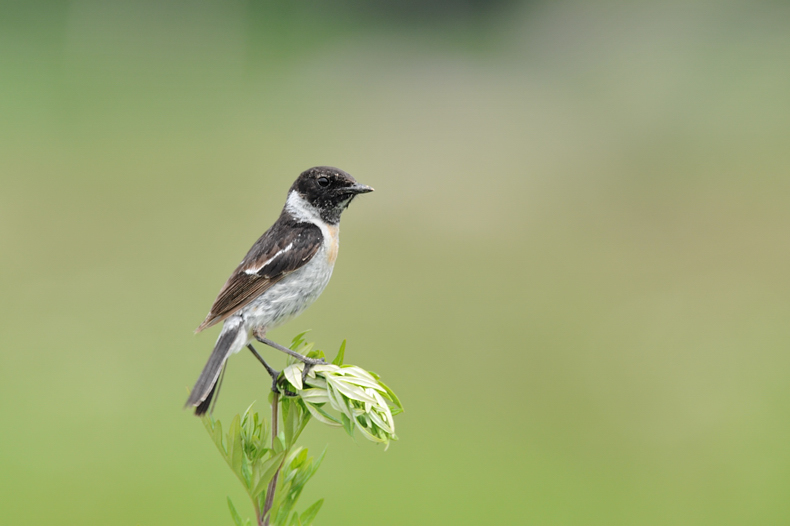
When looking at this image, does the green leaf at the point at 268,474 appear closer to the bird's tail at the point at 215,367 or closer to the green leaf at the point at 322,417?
the green leaf at the point at 322,417

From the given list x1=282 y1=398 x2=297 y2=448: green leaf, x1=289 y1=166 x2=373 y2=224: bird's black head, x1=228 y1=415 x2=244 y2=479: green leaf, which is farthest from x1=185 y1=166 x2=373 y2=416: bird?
x1=228 y1=415 x2=244 y2=479: green leaf

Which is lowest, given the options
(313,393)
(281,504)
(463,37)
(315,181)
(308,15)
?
(281,504)

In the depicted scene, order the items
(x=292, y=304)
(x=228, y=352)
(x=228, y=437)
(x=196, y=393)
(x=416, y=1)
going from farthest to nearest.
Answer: (x=416, y=1) → (x=292, y=304) → (x=228, y=352) → (x=196, y=393) → (x=228, y=437)

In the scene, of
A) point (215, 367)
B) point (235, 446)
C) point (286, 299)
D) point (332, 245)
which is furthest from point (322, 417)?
point (332, 245)

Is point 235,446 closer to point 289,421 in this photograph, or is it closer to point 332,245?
point 289,421

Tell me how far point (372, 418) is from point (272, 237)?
100 centimetres

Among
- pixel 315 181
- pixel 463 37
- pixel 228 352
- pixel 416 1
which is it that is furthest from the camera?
pixel 463 37

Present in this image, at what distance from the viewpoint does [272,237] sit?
2246mm

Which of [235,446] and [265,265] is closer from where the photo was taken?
[235,446]

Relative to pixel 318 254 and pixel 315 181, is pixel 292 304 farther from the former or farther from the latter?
pixel 315 181

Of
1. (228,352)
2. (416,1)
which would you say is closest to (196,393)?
(228,352)

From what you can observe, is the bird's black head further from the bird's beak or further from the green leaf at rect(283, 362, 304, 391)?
the green leaf at rect(283, 362, 304, 391)

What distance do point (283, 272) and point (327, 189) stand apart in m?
0.36

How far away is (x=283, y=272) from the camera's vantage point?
2123 mm
